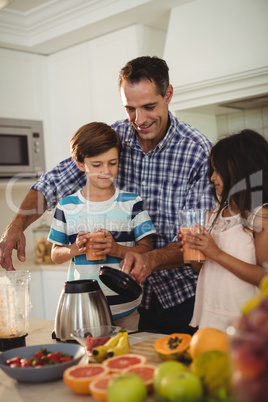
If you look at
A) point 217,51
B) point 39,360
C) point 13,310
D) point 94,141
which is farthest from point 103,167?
point 217,51

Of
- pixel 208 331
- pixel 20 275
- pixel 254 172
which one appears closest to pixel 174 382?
pixel 208 331

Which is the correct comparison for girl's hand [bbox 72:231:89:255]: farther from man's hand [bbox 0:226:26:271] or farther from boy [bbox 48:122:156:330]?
man's hand [bbox 0:226:26:271]

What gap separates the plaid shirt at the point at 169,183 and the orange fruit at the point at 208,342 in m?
1.05

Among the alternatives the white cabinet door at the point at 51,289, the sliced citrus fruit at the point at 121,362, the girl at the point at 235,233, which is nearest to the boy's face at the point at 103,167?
the girl at the point at 235,233

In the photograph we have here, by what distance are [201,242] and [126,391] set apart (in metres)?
0.80

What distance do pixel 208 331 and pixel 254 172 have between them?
860 mm

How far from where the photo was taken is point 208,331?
1032 millimetres

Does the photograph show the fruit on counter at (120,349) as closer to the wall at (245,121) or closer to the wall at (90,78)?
the wall at (245,121)

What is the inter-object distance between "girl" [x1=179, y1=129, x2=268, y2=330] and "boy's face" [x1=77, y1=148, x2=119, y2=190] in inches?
15.4

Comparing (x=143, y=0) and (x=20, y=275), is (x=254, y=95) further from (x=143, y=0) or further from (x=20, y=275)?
(x=20, y=275)

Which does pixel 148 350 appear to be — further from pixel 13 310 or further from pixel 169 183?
pixel 169 183

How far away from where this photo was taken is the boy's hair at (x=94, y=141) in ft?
6.36

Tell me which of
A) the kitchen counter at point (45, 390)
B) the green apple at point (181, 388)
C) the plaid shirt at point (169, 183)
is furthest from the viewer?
the plaid shirt at point (169, 183)

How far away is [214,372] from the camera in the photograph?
0.87m
